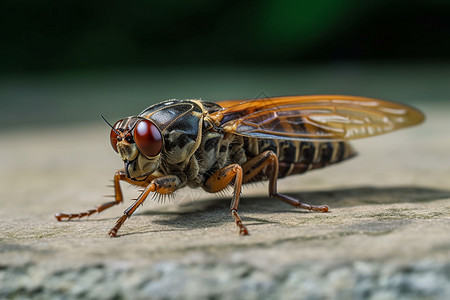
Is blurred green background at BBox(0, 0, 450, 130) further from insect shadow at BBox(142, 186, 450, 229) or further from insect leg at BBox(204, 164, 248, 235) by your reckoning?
insect leg at BBox(204, 164, 248, 235)

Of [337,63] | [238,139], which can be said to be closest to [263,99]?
[238,139]

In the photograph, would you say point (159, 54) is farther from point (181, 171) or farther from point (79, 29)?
point (181, 171)

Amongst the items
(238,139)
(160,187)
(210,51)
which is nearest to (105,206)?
(160,187)

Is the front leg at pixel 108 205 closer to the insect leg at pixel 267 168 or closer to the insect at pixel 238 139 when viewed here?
the insect at pixel 238 139

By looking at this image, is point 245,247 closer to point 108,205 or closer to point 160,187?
point 160,187

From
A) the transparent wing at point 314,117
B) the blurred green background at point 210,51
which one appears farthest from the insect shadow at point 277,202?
the blurred green background at point 210,51

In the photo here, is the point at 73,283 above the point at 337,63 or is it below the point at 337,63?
below
